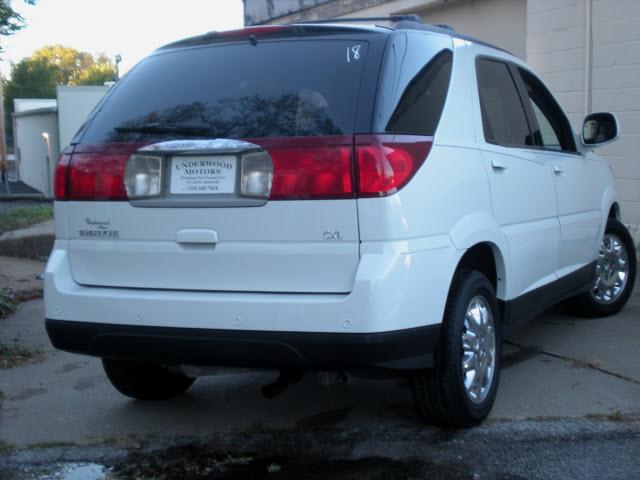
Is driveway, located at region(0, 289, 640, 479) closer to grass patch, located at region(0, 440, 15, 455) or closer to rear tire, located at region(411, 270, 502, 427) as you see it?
grass patch, located at region(0, 440, 15, 455)

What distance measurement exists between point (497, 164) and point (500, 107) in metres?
0.53

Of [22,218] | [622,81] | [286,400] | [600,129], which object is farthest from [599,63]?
[22,218]

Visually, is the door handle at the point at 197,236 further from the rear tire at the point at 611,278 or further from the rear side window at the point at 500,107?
the rear tire at the point at 611,278

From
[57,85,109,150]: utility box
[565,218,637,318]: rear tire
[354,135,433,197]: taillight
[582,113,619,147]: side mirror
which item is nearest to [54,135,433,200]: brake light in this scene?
[354,135,433,197]: taillight

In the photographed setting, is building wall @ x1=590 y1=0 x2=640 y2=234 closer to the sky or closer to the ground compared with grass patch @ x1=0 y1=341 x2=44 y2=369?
closer to the sky

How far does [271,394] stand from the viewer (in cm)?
404

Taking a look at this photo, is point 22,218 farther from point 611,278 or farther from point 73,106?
point 611,278

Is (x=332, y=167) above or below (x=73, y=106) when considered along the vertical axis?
below

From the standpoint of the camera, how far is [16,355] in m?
5.92

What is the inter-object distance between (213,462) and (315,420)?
27.3 inches

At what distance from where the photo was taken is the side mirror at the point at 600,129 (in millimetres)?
5828

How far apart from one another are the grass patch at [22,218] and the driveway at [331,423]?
8.38 m

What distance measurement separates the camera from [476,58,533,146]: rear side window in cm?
448

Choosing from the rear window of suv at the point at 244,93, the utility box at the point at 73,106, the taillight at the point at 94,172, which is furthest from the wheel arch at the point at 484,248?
the utility box at the point at 73,106
